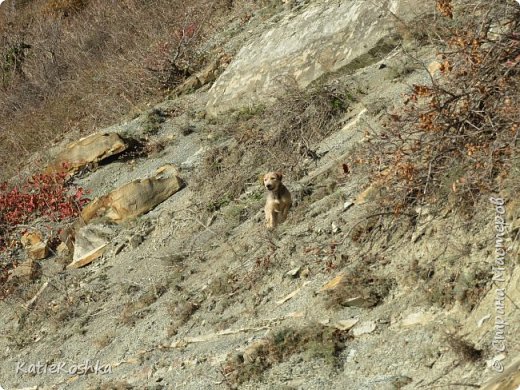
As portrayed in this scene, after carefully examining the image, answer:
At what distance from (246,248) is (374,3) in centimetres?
449

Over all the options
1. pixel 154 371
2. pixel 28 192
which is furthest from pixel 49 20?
pixel 154 371

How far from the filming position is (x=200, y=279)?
850cm

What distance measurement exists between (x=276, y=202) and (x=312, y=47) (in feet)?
12.3

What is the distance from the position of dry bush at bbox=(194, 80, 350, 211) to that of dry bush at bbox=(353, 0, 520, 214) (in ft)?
10.0

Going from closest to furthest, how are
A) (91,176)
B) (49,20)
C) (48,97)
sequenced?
(91,176)
(48,97)
(49,20)

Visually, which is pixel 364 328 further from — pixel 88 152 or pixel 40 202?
pixel 40 202

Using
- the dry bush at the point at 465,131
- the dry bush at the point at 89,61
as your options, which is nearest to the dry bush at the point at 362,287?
the dry bush at the point at 465,131

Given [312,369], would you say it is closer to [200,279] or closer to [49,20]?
[200,279]

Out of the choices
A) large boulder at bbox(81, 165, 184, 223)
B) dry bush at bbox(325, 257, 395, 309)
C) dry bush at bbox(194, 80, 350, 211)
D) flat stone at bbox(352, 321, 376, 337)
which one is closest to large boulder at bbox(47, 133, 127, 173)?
large boulder at bbox(81, 165, 184, 223)

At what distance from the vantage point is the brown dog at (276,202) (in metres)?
8.51

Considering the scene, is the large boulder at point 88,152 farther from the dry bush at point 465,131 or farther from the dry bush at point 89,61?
the dry bush at point 465,131

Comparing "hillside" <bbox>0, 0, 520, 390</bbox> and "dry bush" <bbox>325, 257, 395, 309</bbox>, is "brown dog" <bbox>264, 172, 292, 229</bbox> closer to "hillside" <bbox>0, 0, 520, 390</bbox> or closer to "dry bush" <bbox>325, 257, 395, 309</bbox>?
"hillside" <bbox>0, 0, 520, 390</bbox>

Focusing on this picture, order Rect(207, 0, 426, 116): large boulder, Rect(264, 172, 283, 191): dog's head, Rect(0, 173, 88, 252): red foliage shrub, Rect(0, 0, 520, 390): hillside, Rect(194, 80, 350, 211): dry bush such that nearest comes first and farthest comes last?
Rect(0, 0, 520, 390): hillside
Rect(264, 172, 283, 191): dog's head
Rect(194, 80, 350, 211): dry bush
Rect(207, 0, 426, 116): large boulder
Rect(0, 173, 88, 252): red foliage shrub

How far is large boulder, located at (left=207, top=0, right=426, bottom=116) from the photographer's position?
1098cm
